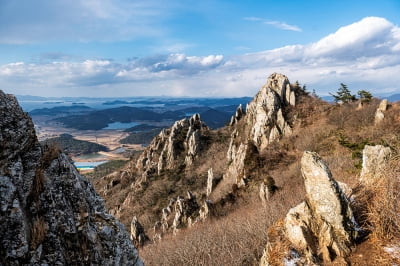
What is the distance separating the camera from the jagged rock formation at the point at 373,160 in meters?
9.81

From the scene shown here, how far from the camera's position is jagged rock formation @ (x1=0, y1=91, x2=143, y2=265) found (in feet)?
15.4

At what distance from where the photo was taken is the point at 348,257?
26.3ft

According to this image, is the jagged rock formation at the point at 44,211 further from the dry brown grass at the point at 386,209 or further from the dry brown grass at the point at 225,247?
the dry brown grass at the point at 225,247

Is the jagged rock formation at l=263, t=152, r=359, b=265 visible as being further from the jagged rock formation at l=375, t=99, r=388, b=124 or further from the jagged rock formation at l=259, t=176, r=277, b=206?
the jagged rock formation at l=375, t=99, r=388, b=124

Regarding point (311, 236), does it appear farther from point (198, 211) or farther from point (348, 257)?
point (198, 211)

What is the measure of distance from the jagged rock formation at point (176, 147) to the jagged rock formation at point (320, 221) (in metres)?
54.1

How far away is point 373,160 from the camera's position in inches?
416

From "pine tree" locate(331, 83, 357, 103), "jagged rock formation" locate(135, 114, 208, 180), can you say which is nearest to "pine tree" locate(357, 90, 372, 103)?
"pine tree" locate(331, 83, 357, 103)

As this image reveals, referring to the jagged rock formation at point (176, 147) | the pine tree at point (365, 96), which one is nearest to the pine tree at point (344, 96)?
the pine tree at point (365, 96)

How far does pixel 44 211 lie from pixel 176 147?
61.1 m

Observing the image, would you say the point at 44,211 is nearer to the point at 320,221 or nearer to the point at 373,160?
the point at 320,221

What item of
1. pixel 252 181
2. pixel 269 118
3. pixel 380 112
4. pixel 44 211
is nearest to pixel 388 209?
pixel 44 211

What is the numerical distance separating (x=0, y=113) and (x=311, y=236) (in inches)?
331

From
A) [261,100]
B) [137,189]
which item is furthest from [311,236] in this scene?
[137,189]
